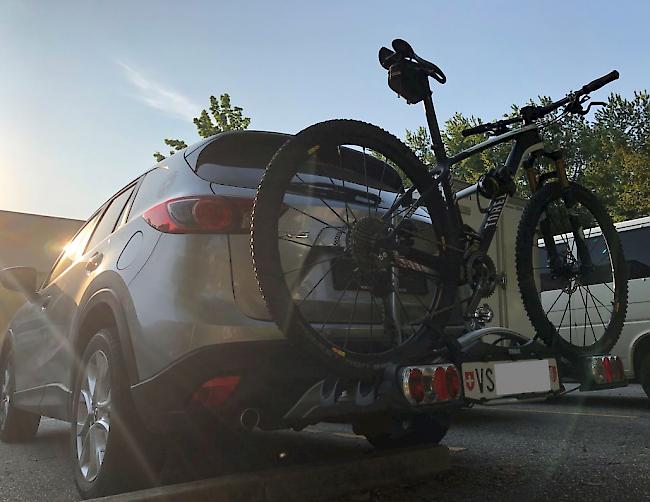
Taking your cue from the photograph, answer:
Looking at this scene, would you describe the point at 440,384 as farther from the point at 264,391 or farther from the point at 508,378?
the point at 264,391

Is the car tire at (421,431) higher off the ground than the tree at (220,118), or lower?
lower

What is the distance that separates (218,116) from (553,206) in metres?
18.5

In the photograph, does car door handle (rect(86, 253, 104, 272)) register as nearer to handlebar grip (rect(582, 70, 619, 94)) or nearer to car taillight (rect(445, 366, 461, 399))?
car taillight (rect(445, 366, 461, 399))

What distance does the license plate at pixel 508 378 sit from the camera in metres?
2.59

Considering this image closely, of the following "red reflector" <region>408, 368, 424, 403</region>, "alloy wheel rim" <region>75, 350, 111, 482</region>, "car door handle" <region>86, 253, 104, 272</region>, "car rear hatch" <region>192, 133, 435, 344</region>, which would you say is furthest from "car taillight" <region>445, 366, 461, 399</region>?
"car door handle" <region>86, 253, 104, 272</region>

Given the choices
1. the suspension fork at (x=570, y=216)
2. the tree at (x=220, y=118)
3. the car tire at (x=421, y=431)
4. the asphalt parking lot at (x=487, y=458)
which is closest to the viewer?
the asphalt parking lot at (x=487, y=458)

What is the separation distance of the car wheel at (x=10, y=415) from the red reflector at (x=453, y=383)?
365 centimetres

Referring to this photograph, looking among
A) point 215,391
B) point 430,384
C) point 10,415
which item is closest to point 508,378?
point 430,384

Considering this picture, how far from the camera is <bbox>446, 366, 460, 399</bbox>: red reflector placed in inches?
97.5

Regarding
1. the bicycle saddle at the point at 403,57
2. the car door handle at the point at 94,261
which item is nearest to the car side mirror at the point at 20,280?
the car door handle at the point at 94,261

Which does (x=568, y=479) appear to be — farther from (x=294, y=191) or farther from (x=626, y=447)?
(x=294, y=191)

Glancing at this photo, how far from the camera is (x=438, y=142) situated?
3.27 metres

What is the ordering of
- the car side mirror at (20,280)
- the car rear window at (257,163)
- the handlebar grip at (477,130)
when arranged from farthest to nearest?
the car side mirror at (20,280), the handlebar grip at (477,130), the car rear window at (257,163)

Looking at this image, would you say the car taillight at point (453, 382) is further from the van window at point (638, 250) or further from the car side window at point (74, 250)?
the van window at point (638, 250)
